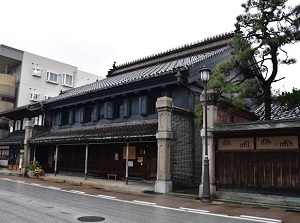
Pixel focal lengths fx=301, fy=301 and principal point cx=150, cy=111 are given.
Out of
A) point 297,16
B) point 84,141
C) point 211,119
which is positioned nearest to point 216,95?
point 211,119

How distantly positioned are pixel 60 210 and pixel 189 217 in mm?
4262

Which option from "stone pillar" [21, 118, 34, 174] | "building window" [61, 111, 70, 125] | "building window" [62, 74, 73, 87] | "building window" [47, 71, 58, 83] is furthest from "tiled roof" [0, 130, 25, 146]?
"building window" [62, 74, 73, 87]

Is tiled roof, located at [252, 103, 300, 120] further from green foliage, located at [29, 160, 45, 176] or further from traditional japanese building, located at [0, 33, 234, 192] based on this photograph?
green foliage, located at [29, 160, 45, 176]

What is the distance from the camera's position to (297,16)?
1358 cm

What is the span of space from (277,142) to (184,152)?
5.96 metres

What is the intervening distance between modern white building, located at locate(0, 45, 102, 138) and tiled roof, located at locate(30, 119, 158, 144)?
15048mm

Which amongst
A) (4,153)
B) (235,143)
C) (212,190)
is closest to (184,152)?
(212,190)

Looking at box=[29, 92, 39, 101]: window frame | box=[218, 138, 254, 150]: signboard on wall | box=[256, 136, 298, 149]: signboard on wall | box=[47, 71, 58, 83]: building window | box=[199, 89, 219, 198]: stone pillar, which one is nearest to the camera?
box=[256, 136, 298, 149]: signboard on wall

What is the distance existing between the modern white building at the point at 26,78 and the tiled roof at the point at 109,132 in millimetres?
15048

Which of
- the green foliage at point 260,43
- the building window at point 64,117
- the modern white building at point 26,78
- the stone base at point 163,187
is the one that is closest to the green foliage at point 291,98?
the green foliage at point 260,43

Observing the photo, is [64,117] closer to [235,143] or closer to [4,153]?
[4,153]

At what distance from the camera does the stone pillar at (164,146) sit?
15.6m

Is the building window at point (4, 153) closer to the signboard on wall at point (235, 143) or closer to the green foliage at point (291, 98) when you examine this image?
the signboard on wall at point (235, 143)

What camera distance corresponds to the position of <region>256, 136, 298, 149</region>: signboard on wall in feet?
40.3
